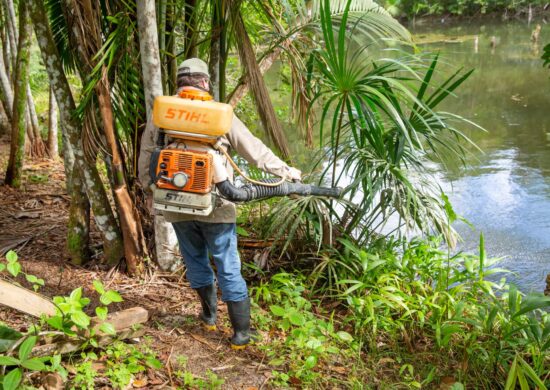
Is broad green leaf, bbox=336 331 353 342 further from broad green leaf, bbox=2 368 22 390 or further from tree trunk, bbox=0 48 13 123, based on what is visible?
tree trunk, bbox=0 48 13 123

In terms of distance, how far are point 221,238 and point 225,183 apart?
0.35 m

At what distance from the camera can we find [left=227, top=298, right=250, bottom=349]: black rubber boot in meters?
2.92

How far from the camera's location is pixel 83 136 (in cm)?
334

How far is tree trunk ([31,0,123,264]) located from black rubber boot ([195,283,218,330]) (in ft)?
2.85

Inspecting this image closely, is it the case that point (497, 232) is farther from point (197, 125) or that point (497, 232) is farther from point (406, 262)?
point (197, 125)

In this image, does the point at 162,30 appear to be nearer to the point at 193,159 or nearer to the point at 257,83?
the point at 257,83

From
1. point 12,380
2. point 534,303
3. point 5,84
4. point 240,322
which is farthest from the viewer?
point 5,84

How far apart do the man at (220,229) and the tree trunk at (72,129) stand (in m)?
0.76

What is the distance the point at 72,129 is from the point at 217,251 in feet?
4.56

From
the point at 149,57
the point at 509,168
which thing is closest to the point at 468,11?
the point at 509,168

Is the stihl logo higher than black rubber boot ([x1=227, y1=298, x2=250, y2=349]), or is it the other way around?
the stihl logo

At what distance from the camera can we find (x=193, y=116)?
248 centimetres

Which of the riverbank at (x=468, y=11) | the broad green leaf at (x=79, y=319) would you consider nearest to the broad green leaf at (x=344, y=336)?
the broad green leaf at (x=79, y=319)

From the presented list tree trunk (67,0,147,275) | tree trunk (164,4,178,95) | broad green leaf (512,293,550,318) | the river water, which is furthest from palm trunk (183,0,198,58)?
broad green leaf (512,293,550,318)
